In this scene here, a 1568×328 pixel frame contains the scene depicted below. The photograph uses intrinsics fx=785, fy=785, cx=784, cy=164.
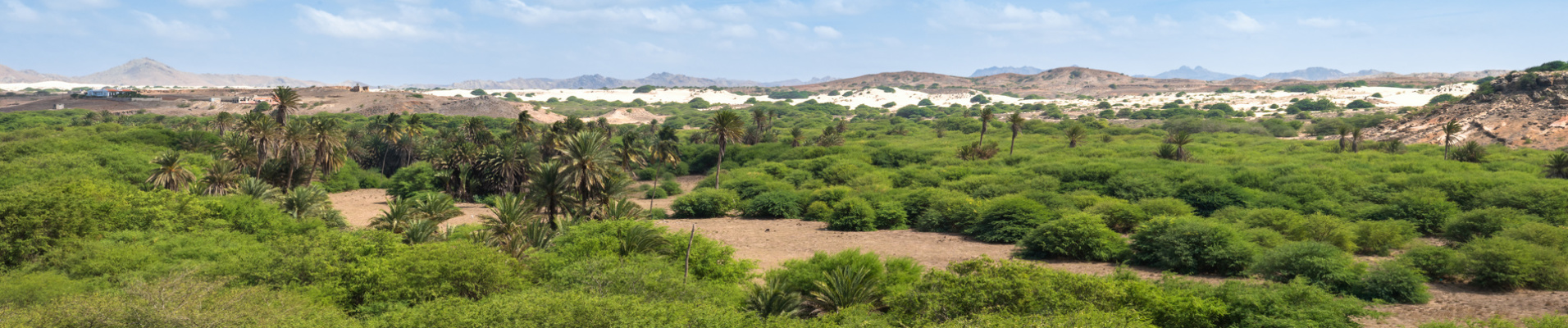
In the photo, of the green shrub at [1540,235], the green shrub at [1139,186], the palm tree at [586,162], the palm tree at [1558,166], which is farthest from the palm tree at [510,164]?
the palm tree at [1558,166]

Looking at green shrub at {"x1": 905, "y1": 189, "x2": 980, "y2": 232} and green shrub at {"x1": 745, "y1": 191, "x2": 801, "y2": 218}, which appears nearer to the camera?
green shrub at {"x1": 905, "y1": 189, "x2": 980, "y2": 232}

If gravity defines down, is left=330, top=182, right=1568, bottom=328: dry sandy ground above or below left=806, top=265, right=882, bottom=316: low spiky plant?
below

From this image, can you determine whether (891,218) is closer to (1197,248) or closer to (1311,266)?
(1197,248)

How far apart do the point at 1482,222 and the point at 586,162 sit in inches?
A: 1570

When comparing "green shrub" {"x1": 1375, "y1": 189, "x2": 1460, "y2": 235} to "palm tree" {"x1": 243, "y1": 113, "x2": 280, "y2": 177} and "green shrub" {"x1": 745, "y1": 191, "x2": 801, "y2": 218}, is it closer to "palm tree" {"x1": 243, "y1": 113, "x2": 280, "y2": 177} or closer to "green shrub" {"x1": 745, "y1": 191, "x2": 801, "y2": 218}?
"green shrub" {"x1": 745, "y1": 191, "x2": 801, "y2": 218}

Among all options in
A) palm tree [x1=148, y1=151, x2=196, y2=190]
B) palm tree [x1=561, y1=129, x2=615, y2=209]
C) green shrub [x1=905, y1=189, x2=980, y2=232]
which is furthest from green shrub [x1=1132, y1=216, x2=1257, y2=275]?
palm tree [x1=148, y1=151, x2=196, y2=190]

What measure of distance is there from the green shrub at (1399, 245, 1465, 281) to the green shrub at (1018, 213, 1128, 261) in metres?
9.91

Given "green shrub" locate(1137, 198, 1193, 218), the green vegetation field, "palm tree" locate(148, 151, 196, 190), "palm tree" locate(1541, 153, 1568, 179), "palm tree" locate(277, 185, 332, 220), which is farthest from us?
"palm tree" locate(1541, 153, 1568, 179)

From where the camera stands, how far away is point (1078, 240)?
3478 cm

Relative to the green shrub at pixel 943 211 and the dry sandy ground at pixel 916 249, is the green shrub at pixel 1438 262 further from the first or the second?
the green shrub at pixel 943 211

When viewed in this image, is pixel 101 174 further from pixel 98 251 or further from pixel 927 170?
pixel 927 170

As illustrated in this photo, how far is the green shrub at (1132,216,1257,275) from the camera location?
30453mm

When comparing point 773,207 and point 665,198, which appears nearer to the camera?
point 773,207

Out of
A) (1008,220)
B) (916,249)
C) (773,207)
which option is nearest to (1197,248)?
(1008,220)
